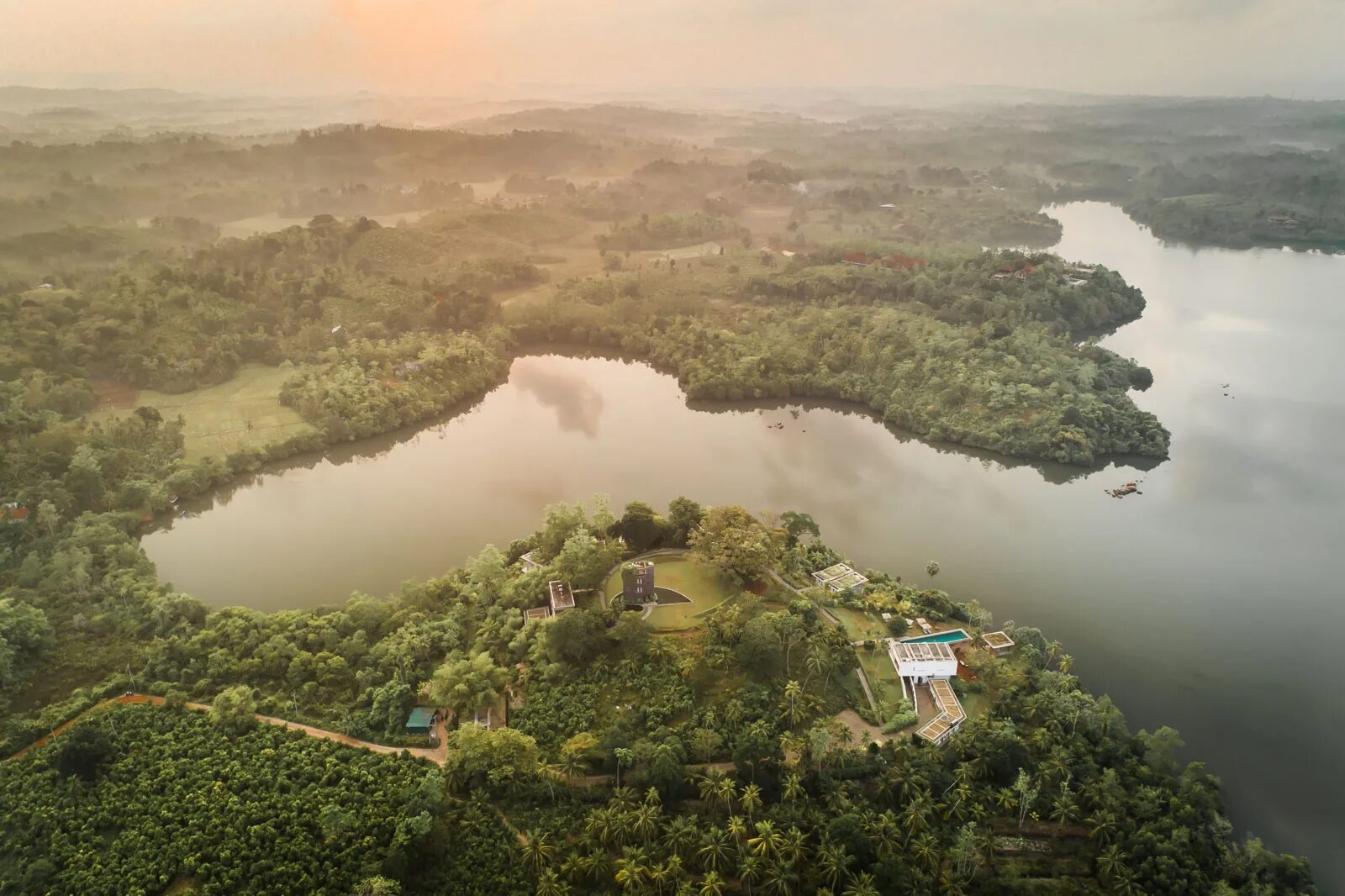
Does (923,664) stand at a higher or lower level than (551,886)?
higher

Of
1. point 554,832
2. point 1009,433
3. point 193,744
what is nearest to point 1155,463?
point 1009,433

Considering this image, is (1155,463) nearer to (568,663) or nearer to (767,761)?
(767,761)

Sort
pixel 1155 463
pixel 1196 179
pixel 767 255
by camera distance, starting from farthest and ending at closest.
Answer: pixel 1196 179 → pixel 767 255 → pixel 1155 463

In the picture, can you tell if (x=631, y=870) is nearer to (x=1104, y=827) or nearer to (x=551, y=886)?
(x=551, y=886)

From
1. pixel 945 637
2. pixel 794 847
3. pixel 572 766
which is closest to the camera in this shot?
pixel 794 847

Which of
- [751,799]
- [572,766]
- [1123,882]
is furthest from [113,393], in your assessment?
[1123,882]

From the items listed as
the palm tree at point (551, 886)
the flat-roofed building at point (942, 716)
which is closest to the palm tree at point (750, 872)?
the palm tree at point (551, 886)

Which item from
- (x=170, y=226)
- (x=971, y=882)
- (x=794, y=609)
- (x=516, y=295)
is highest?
(x=170, y=226)
